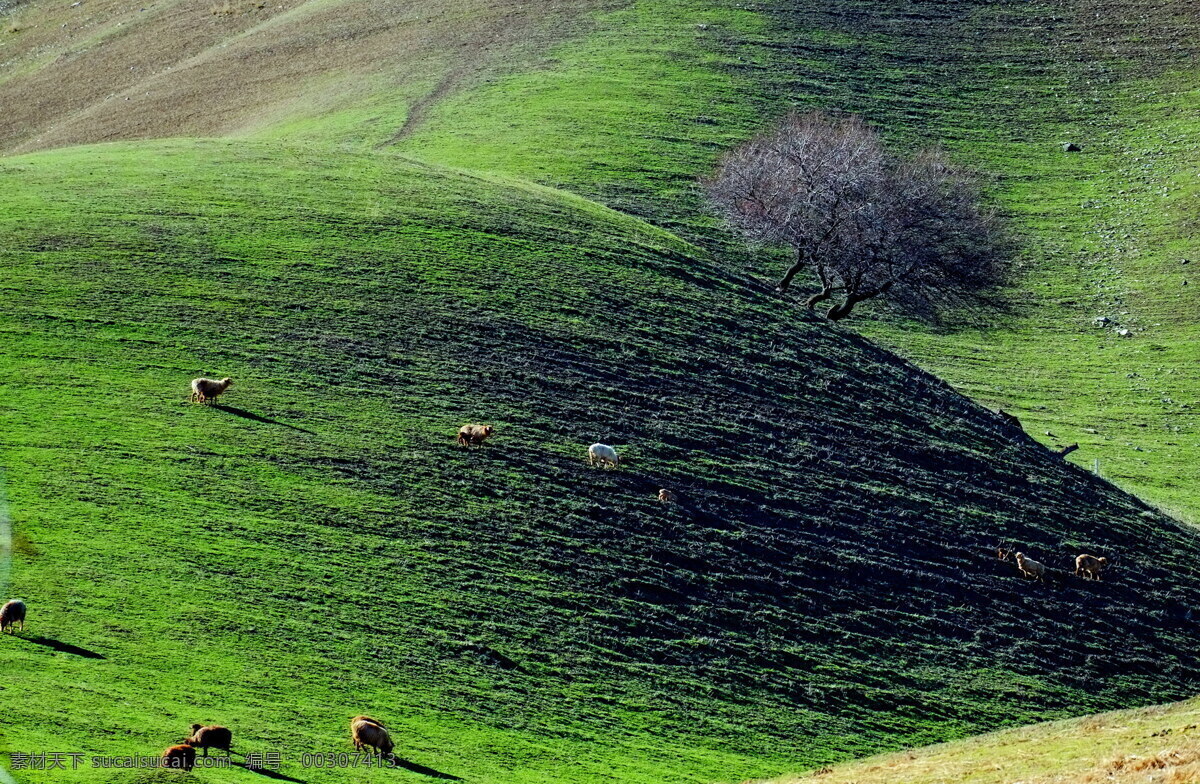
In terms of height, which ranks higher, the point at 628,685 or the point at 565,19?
the point at 565,19

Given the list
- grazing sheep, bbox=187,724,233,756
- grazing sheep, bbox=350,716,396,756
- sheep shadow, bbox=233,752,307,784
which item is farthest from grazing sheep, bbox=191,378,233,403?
sheep shadow, bbox=233,752,307,784

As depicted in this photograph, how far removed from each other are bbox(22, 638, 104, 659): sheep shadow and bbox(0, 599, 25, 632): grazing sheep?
584mm

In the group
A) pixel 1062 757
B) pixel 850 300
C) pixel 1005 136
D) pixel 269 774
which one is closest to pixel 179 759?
pixel 269 774

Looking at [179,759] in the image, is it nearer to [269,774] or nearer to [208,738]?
[208,738]

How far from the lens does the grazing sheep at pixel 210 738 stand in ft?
72.9

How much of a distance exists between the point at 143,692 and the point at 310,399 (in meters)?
15.7

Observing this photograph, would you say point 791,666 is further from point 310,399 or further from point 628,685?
point 310,399

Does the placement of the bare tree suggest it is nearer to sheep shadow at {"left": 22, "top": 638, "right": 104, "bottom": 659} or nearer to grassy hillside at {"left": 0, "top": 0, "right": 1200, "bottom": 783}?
grassy hillside at {"left": 0, "top": 0, "right": 1200, "bottom": 783}

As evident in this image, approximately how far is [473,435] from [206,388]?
7995 millimetres

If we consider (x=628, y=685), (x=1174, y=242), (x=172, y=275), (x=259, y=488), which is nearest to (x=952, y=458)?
(x=628, y=685)

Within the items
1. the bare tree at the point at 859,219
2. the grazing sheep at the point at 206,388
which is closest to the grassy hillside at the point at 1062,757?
the grazing sheep at the point at 206,388

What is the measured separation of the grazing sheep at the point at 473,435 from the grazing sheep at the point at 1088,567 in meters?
18.5

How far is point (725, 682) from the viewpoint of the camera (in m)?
30.6

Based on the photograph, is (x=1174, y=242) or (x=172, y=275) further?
(x=1174, y=242)
